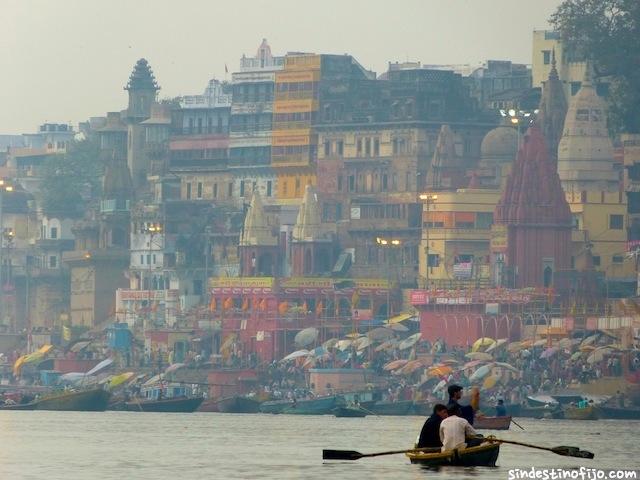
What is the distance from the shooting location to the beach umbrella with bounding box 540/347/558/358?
16325cm

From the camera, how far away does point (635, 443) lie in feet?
392

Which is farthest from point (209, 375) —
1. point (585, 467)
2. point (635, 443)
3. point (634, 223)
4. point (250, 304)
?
point (585, 467)

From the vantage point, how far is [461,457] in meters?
87.2

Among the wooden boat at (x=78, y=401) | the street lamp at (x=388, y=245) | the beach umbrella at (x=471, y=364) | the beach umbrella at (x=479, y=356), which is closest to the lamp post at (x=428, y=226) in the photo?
the street lamp at (x=388, y=245)

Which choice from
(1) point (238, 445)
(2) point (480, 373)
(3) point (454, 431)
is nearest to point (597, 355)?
(2) point (480, 373)

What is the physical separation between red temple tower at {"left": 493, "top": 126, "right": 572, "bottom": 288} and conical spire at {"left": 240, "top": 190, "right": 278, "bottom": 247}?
71.0ft

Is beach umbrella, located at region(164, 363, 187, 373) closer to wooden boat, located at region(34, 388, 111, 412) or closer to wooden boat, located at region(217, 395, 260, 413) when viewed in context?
wooden boat, located at region(217, 395, 260, 413)

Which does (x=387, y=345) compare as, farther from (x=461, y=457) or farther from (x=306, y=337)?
(x=461, y=457)

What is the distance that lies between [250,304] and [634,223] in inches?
825

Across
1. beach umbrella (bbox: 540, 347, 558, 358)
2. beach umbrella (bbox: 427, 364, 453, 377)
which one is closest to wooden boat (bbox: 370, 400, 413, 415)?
beach umbrella (bbox: 427, 364, 453, 377)

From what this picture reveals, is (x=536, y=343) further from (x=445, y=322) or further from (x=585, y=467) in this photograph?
(x=585, y=467)

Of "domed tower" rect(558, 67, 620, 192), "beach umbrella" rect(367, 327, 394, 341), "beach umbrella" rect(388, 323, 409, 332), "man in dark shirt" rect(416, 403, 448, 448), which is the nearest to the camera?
"man in dark shirt" rect(416, 403, 448, 448)

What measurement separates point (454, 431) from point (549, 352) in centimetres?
7691

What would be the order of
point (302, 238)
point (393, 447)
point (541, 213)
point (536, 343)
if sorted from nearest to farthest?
point (393, 447) → point (536, 343) → point (541, 213) → point (302, 238)
